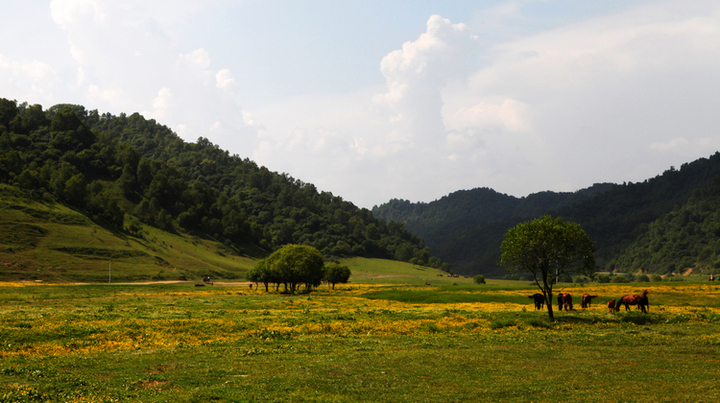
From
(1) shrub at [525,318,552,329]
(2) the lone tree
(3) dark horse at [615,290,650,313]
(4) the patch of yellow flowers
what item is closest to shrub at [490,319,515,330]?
(4) the patch of yellow flowers

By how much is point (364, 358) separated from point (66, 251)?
538 feet

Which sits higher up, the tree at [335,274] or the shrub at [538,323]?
the shrub at [538,323]

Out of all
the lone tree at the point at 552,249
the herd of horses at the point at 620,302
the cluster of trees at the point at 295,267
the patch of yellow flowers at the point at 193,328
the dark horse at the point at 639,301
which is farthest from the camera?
the cluster of trees at the point at 295,267

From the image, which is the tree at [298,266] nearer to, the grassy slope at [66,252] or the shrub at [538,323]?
the shrub at [538,323]

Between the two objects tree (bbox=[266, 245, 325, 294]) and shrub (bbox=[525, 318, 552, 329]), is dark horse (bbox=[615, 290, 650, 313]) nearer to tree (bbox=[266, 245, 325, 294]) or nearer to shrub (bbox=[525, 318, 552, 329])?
shrub (bbox=[525, 318, 552, 329])

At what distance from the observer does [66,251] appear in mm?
159250

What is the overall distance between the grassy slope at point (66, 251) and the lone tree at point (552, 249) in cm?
13732

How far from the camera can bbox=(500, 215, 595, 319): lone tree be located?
45.8m

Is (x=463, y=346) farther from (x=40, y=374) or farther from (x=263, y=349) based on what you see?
(x=40, y=374)

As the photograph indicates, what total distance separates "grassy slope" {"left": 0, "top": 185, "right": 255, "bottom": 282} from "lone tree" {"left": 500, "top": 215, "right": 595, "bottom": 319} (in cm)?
13732

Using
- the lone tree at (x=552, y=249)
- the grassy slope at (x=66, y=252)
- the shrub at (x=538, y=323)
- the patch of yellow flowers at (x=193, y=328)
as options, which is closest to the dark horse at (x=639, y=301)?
the patch of yellow flowers at (x=193, y=328)

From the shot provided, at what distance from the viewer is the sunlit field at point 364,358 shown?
1923 centimetres

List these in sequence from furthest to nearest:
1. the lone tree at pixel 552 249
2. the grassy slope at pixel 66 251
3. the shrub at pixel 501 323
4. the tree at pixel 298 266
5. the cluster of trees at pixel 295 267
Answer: the grassy slope at pixel 66 251, the cluster of trees at pixel 295 267, the tree at pixel 298 266, the lone tree at pixel 552 249, the shrub at pixel 501 323

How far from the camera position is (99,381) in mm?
21328
